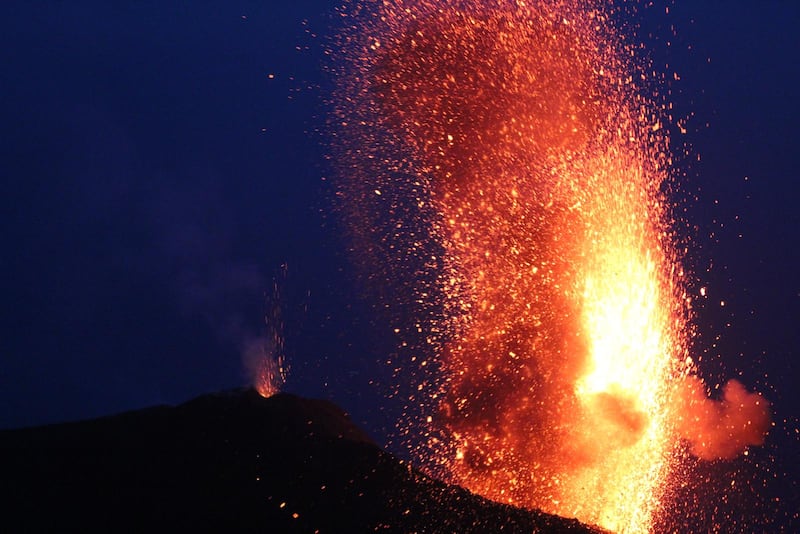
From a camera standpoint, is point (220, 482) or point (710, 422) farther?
point (710, 422)

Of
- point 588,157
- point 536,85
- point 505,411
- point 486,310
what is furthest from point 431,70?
point 505,411

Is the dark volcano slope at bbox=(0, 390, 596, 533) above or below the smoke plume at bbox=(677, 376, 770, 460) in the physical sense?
below

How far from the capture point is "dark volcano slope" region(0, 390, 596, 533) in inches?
259

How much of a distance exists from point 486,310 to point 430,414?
2.73 metres

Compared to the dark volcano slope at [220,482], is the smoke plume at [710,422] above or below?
above

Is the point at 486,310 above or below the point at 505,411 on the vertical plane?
above

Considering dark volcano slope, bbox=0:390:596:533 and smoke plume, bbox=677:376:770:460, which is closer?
dark volcano slope, bbox=0:390:596:533

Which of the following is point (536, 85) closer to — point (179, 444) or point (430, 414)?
point (430, 414)

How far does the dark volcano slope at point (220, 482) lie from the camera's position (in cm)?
657

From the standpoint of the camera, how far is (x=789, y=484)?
118 feet

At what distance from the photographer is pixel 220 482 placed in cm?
720

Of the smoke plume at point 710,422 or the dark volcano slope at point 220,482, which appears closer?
the dark volcano slope at point 220,482

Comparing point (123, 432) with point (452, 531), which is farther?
point (123, 432)

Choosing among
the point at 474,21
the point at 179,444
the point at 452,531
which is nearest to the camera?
the point at 452,531
